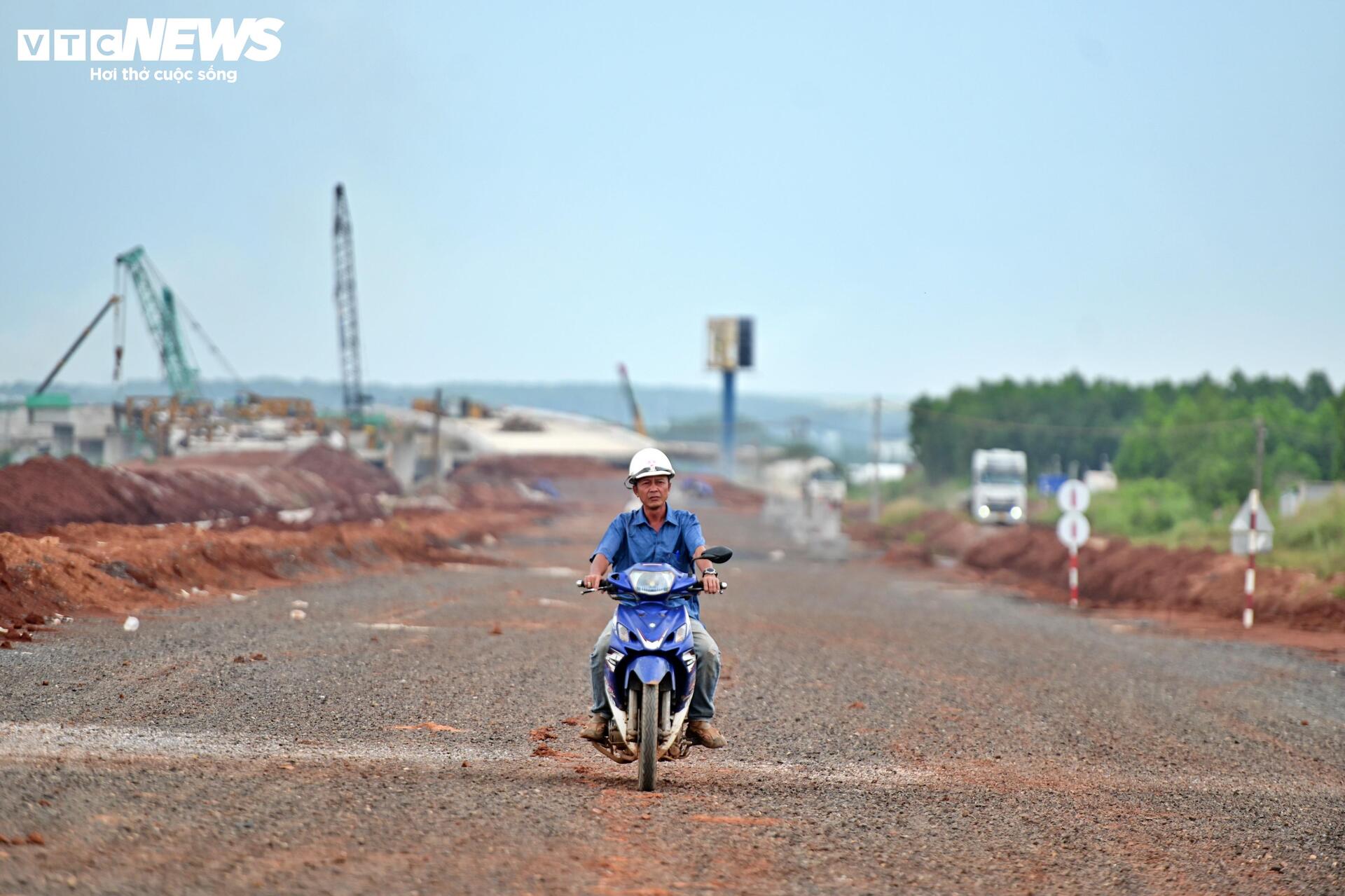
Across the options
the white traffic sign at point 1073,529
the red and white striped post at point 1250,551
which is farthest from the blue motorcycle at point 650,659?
the white traffic sign at point 1073,529

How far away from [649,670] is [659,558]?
2.42ft

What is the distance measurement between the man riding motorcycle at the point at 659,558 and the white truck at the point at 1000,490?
5984cm

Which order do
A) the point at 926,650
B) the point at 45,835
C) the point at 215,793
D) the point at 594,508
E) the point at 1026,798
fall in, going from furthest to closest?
the point at 594,508 → the point at 926,650 → the point at 1026,798 → the point at 215,793 → the point at 45,835

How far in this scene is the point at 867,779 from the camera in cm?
1003

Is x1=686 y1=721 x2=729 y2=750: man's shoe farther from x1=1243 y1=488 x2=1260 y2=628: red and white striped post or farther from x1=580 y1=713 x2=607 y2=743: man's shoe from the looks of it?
x1=1243 y1=488 x2=1260 y2=628: red and white striped post

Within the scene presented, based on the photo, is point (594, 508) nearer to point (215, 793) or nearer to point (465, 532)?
point (465, 532)

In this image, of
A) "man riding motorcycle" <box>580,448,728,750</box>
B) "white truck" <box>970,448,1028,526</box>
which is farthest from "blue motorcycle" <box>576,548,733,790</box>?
"white truck" <box>970,448,1028,526</box>

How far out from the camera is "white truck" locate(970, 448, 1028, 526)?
69062 mm

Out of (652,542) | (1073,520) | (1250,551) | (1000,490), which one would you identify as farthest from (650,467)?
(1000,490)

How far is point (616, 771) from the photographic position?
967cm

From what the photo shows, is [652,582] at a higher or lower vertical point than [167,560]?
higher

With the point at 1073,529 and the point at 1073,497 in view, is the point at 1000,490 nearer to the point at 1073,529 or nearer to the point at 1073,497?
the point at 1073,529

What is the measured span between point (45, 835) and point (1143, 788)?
708 cm

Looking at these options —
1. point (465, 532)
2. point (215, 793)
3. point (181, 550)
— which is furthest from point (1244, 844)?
point (465, 532)
